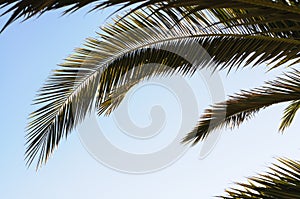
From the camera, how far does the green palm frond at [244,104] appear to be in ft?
10.7

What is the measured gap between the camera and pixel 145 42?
11.6 feet

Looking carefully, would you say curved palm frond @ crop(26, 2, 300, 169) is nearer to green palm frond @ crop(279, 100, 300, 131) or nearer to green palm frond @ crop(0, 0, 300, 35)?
green palm frond @ crop(0, 0, 300, 35)

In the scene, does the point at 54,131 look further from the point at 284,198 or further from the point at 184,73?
the point at 284,198

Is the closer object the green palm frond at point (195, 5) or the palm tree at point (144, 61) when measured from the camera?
the green palm frond at point (195, 5)

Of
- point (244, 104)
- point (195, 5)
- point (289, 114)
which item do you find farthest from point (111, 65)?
point (289, 114)

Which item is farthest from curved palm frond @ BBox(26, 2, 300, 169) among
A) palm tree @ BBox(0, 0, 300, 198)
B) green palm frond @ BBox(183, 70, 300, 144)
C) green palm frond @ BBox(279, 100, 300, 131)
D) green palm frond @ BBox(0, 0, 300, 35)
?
green palm frond @ BBox(279, 100, 300, 131)

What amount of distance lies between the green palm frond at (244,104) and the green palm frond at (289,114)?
70 centimetres

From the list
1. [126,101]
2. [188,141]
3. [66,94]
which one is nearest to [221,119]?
[188,141]

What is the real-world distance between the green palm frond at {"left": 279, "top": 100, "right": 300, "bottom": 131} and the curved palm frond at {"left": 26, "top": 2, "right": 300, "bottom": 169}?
6.81 feet

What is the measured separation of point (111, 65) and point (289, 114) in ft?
8.50

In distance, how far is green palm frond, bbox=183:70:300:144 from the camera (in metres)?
3.26

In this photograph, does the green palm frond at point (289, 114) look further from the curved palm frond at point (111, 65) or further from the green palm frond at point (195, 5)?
the green palm frond at point (195, 5)

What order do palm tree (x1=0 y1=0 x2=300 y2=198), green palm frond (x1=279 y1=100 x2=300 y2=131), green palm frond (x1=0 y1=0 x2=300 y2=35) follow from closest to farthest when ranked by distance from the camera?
green palm frond (x1=0 y1=0 x2=300 y2=35)
palm tree (x1=0 y1=0 x2=300 y2=198)
green palm frond (x1=279 y1=100 x2=300 y2=131)

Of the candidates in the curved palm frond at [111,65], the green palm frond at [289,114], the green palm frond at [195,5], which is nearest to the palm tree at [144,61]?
the curved palm frond at [111,65]
